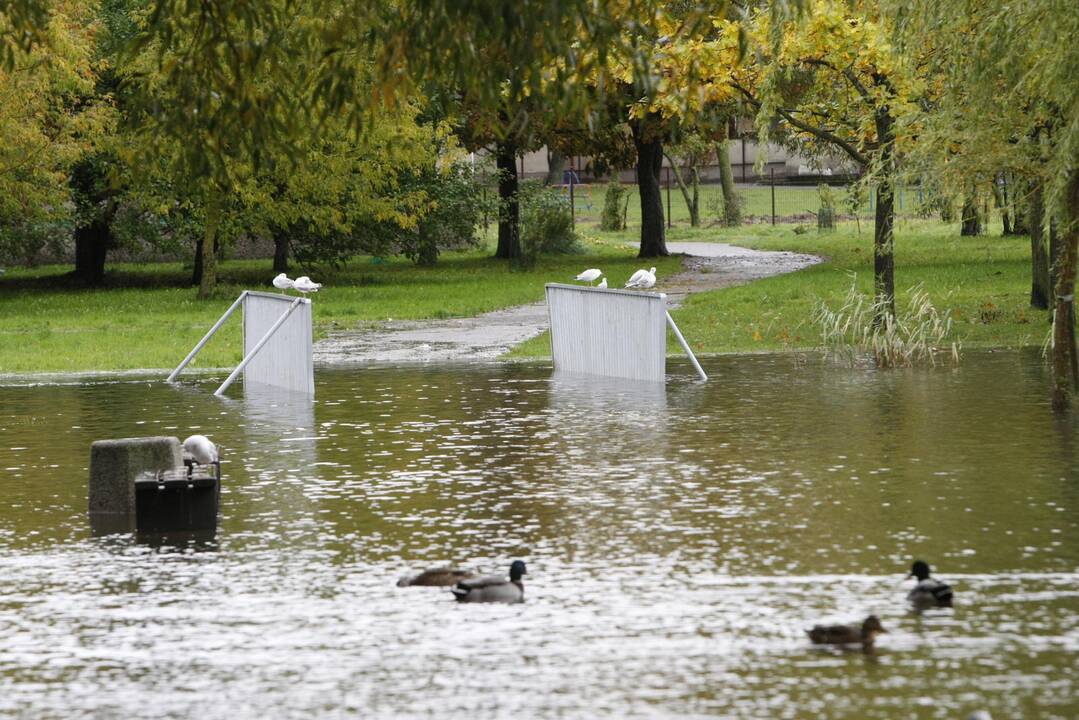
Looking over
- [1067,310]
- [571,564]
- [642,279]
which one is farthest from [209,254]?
[571,564]

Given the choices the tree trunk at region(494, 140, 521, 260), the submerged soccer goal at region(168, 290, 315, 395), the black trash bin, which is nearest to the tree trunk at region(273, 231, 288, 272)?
the tree trunk at region(494, 140, 521, 260)

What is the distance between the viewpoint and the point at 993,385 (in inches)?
787

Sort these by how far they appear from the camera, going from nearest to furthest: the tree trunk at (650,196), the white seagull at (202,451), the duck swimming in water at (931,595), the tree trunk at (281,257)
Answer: the duck swimming in water at (931,595)
the white seagull at (202,451)
the tree trunk at (281,257)
the tree trunk at (650,196)

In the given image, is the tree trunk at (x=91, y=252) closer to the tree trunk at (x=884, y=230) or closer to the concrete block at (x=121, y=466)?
the tree trunk at (x=884, y=230)

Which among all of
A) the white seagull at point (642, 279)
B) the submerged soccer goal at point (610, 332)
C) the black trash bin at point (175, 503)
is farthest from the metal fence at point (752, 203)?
the black trash bin at point (175, 503)

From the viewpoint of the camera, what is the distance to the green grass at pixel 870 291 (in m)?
26.2

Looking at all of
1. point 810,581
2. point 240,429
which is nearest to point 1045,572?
point 810,581

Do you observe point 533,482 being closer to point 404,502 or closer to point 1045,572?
point 404,502

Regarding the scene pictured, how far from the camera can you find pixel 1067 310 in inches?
659

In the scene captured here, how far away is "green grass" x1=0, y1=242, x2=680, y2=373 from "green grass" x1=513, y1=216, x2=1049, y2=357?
4425 millimetres

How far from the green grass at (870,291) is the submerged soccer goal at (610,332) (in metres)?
2.05

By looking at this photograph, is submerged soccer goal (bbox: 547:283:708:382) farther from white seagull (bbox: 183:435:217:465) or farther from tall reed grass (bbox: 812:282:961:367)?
white seagull (bbox: 183:435:217:465)

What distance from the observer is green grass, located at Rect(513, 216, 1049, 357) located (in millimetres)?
26172

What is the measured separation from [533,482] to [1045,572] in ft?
15.6
